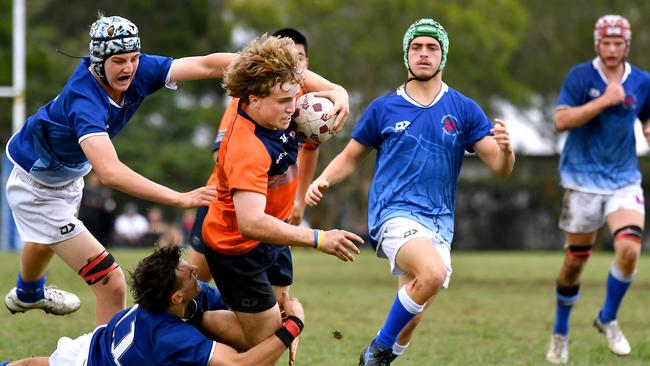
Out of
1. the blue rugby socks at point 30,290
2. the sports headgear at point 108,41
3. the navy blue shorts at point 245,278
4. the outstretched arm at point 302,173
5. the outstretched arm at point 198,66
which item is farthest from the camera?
the blue rugby socks at point 30,290

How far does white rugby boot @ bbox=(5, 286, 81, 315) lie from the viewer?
7.23m

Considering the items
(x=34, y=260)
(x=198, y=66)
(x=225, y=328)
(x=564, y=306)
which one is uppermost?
(x=198, y=66)

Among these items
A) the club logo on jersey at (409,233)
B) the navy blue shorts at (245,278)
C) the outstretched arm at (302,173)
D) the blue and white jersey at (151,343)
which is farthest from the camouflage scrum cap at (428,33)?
the blue and white jersey at (151,343)

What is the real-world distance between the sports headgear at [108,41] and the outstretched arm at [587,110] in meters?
3.73

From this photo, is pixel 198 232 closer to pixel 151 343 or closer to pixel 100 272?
pixel 100 272

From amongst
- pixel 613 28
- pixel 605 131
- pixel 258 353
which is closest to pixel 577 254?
pixel 605 131

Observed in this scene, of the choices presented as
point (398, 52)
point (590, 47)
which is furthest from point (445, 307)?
point (590, 47)

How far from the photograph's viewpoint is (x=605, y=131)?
841 cm

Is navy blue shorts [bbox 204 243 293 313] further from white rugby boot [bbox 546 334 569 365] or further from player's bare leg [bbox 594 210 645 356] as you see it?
player's bare leg [bbox 594 210 645 356]

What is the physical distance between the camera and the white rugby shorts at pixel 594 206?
326 inches

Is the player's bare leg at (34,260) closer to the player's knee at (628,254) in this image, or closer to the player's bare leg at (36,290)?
the player's bare leg at (36,290)

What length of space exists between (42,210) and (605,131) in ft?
14.3

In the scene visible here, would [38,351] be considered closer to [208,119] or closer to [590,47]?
[208,119]

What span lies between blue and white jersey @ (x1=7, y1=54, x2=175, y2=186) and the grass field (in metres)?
1.47
